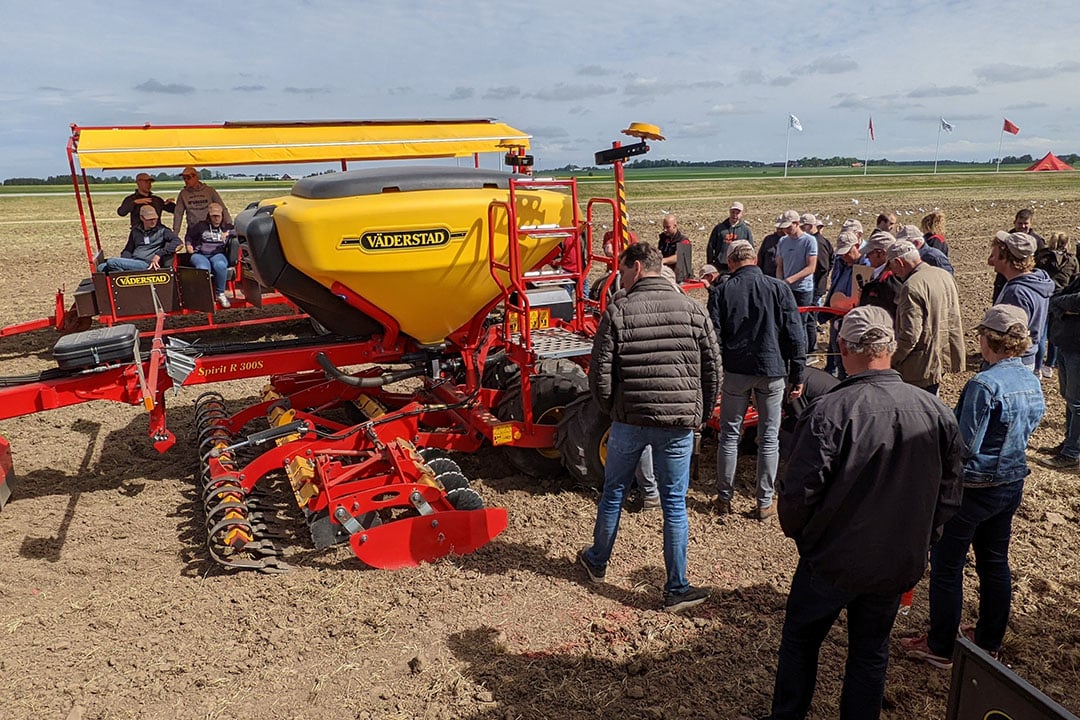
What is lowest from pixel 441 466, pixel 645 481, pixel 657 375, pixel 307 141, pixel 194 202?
pixel 645 481

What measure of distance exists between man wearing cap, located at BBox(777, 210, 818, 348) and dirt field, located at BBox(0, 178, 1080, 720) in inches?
115

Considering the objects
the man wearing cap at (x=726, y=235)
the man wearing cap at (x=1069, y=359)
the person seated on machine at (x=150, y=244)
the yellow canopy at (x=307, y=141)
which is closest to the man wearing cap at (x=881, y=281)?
the man wearing cap at (x=1069, y=359)

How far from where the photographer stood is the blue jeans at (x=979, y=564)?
10.9 ft

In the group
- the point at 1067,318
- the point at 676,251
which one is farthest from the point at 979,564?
the point at 676,251

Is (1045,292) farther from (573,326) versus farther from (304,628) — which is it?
(304,628)

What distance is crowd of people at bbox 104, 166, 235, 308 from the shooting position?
9242 mm

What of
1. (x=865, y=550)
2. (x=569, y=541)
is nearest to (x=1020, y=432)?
(x=865, y=550)

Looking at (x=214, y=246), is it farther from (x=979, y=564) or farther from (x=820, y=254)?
(x=979, y=564)

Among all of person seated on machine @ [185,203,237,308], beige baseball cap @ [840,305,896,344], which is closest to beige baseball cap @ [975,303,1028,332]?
beige baseball cap @ [840,305,896,344]

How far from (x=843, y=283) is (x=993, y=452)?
4360 millimetres

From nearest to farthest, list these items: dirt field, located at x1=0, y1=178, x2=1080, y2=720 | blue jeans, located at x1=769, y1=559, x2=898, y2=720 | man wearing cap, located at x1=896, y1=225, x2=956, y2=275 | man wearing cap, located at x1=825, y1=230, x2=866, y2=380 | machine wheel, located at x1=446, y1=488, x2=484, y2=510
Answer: blue jeans, located at x1=769, y1=559, x2=898, y2=720 → dirt field, located at x1=0, y1=178, x2=1080, y2=720 → machine wheel, located at x1=446, y1=488, x2=484, y2=510 → man wearing cap, located at x1=825, y1=230, x2=866, y2=380 → man wearing cap, located at x1=896, y1=225, x2=956, y2=275

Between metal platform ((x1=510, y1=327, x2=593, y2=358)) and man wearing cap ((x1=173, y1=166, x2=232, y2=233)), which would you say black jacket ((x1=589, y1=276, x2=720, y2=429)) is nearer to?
metal platform ((x1=510, y1=327, x2=593, y2=358))

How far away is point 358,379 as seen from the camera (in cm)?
536

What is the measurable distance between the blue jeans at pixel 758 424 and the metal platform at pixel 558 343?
1040 mm
